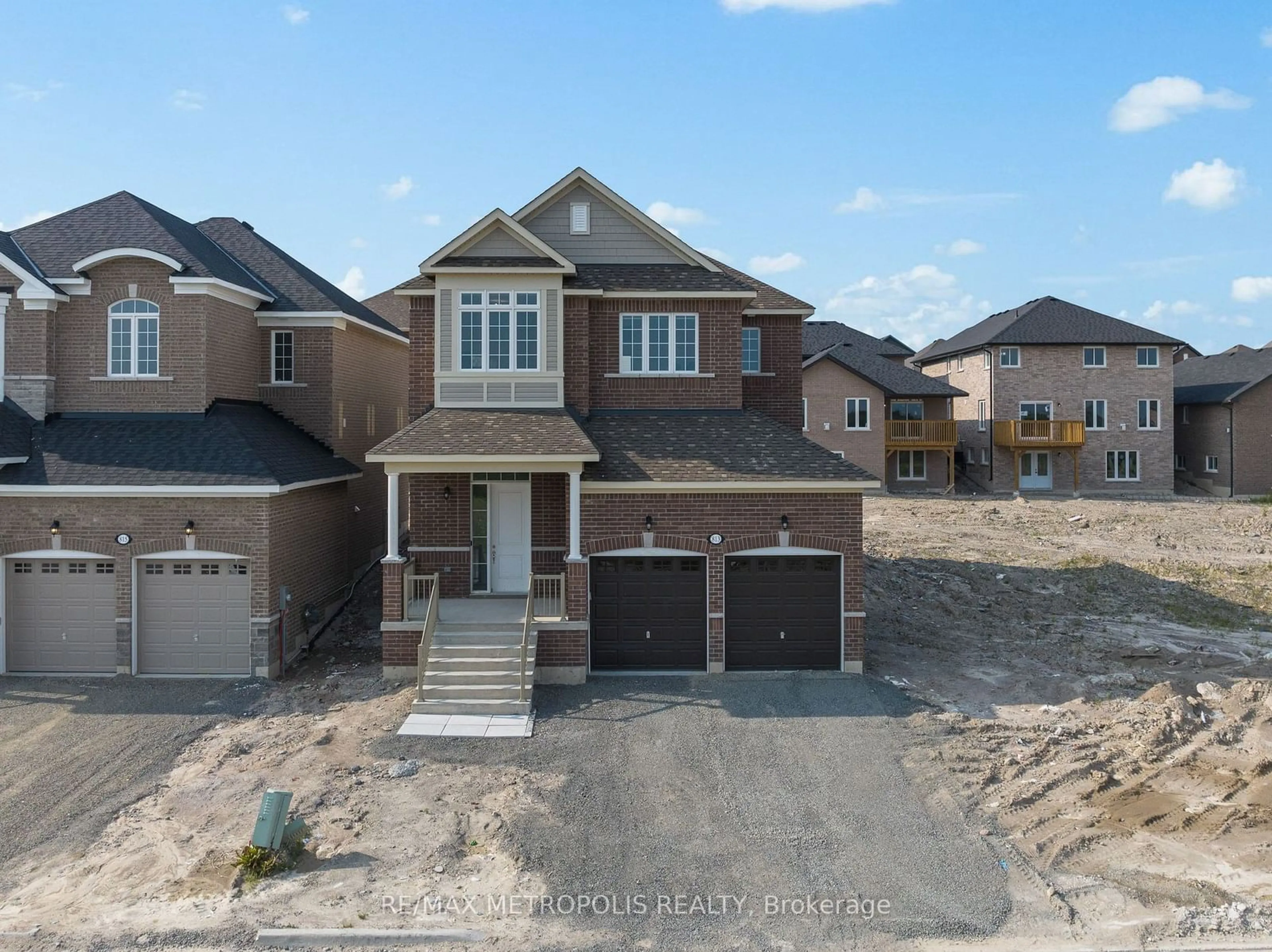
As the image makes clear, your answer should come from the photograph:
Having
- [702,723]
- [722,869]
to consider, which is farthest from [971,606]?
[722,869]

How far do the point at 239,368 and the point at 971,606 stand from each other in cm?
1839

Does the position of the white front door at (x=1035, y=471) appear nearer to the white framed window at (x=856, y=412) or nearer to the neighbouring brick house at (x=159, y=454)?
the white framed window at (x=856, y=412)

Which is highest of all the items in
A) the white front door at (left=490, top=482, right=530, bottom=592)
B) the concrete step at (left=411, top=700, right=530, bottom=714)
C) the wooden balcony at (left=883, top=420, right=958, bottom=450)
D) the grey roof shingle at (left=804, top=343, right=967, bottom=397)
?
the grey roof shingle at (left=804, top=343, right=967, bottom=397)

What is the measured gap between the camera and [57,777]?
12.4m

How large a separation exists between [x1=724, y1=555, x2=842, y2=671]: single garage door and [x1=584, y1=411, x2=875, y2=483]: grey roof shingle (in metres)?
1.57

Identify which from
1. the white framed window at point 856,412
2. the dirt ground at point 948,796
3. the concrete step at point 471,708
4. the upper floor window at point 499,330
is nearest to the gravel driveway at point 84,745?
the dirt ground at point 948,796

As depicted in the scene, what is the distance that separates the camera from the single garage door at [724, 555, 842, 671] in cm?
1694

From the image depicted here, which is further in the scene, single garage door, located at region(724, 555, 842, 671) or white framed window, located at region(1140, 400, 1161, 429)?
white framed window, located at region(1140, 400, 1161, 429)

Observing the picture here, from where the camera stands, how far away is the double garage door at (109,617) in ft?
56.4

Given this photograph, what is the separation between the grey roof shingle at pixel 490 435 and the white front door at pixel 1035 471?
34.5 metres

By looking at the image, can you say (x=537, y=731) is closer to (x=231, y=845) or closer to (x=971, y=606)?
(x=231, y=845)

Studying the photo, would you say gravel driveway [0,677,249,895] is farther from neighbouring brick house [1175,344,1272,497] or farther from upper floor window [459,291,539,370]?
neighbouring brick house [1175,344,1272,497]

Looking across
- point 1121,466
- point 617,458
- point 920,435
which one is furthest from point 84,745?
point 1121,466

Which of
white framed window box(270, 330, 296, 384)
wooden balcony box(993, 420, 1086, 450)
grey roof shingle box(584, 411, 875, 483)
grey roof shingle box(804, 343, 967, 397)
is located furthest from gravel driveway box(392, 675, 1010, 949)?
wooden balcony box(993, 420, 1086, 450)
